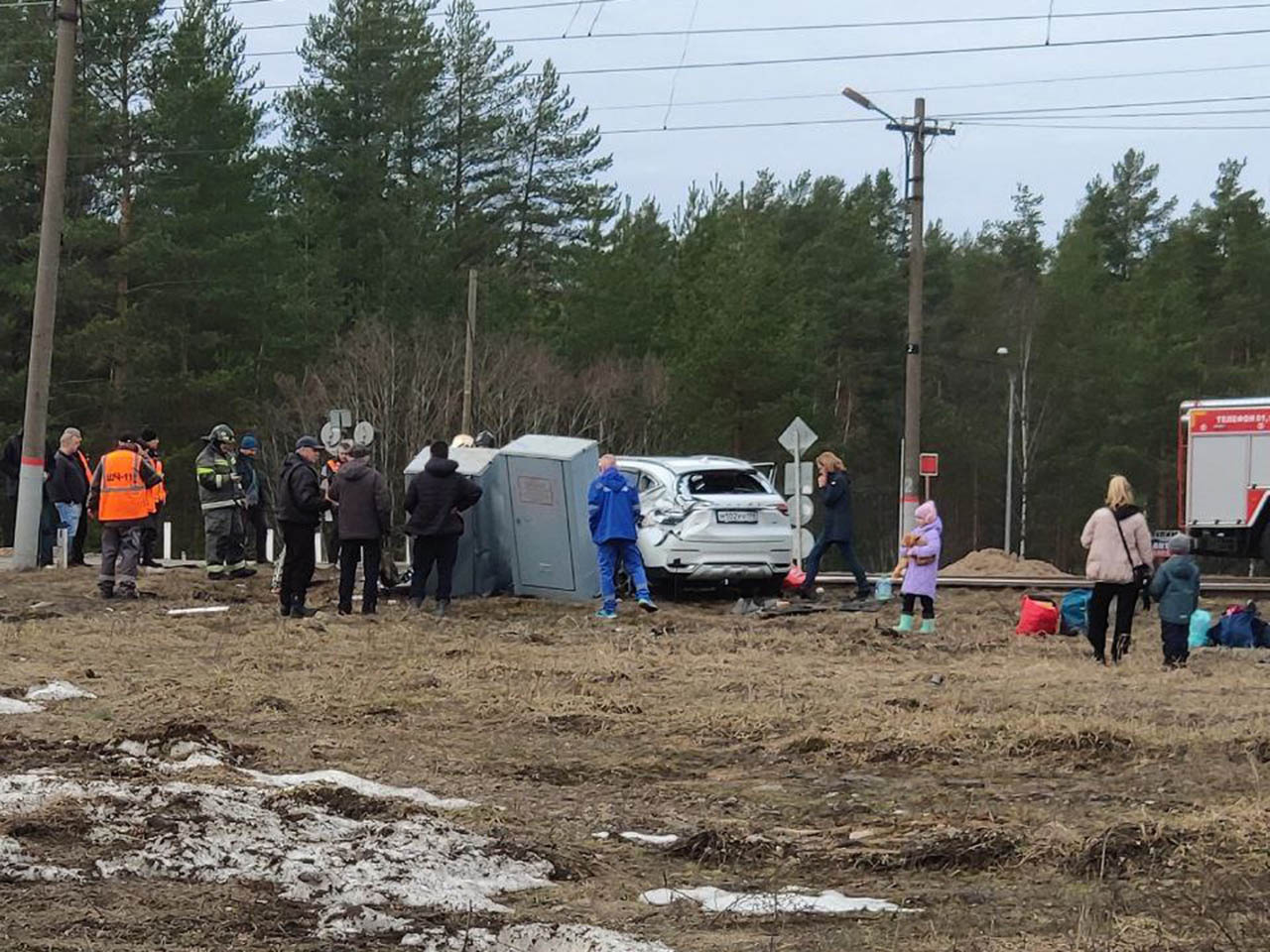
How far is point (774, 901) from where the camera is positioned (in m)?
6.35

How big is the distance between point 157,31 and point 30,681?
40.1 meters

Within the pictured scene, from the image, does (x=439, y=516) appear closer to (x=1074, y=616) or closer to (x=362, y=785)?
(x=1074, y=616)

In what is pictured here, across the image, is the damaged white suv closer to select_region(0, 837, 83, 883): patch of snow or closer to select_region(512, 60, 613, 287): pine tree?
select_region(0, 837, 83, 883): patch of snow

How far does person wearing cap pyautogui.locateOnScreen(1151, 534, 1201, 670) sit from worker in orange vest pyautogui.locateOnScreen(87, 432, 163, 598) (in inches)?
379

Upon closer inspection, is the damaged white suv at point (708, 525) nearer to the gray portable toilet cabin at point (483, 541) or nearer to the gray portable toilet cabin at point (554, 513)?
the gray portable toilet cabin at point (554, 513)

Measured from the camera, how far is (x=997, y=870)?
689 cm

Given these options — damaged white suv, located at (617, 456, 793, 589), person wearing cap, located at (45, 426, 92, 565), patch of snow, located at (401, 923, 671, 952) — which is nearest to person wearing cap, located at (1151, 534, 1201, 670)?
damaged white suv, located at (617, 456, 793, 589)

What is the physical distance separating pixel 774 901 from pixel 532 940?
1021 mm

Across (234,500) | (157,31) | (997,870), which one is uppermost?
(157,31)

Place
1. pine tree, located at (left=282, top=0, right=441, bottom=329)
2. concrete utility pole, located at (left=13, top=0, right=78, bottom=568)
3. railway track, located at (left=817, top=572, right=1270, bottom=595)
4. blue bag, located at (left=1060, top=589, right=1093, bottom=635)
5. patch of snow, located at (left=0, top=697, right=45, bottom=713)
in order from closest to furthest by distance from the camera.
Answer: patch of snow, located at (left=0, top=697, right=45, bottom=713) < blue bag, located at (left=1060, top=589, right=1093, bottom=635) < concrete utility pole, located at (left=13, top=0, right=78, bottom=568) < railway track, located at (left=817, top=572, right=1270, bottom=595) < pine tree, located at (left=282, top=0, right=441, bottom=329)

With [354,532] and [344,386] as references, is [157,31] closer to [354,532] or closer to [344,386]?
[344,386]

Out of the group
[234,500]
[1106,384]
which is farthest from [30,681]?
[1106,384]

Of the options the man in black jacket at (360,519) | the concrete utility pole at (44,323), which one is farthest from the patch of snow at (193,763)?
the concrete utility pole at (44,323)

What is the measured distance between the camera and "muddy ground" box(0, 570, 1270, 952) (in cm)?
602
